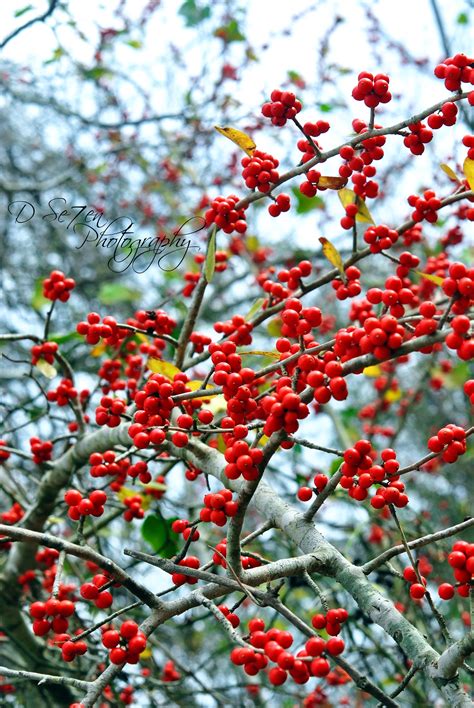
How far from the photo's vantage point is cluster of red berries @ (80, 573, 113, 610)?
1.74 meters

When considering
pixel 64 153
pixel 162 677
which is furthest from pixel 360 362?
pixel 64 153

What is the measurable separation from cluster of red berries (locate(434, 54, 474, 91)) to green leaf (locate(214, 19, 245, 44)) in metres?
5.01

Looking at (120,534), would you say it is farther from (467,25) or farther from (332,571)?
(467,25)

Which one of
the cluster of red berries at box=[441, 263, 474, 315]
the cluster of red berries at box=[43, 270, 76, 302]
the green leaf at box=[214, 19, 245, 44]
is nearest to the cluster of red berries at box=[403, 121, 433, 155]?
the cluster of red berries at box=[441, 263, 474, 315]

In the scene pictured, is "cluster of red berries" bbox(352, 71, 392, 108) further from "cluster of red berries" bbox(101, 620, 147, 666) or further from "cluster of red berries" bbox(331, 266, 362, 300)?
"cluster of red berries" bbox(101, 620, 147, 666)

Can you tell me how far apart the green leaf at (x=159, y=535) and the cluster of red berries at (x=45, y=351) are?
81cm

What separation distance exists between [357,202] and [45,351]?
133cm

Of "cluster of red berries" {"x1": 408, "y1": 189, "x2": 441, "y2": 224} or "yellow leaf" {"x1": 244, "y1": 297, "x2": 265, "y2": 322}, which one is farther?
"yellow leaf" {"x1": 244, "y1": 297, "x2": 265, "y2": 322}

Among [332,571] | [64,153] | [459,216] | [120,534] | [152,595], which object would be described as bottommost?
[152,595]

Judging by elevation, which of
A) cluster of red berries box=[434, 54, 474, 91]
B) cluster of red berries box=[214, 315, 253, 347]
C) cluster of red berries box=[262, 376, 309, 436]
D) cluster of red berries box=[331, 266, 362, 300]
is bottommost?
cluster of red berries box=[262, 376, 309, 436]

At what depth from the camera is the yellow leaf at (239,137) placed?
2.05m

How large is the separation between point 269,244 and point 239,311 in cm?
115

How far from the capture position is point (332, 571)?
5.82ft

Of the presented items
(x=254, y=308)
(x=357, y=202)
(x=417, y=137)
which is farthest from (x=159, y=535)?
(x=417, y=137)
